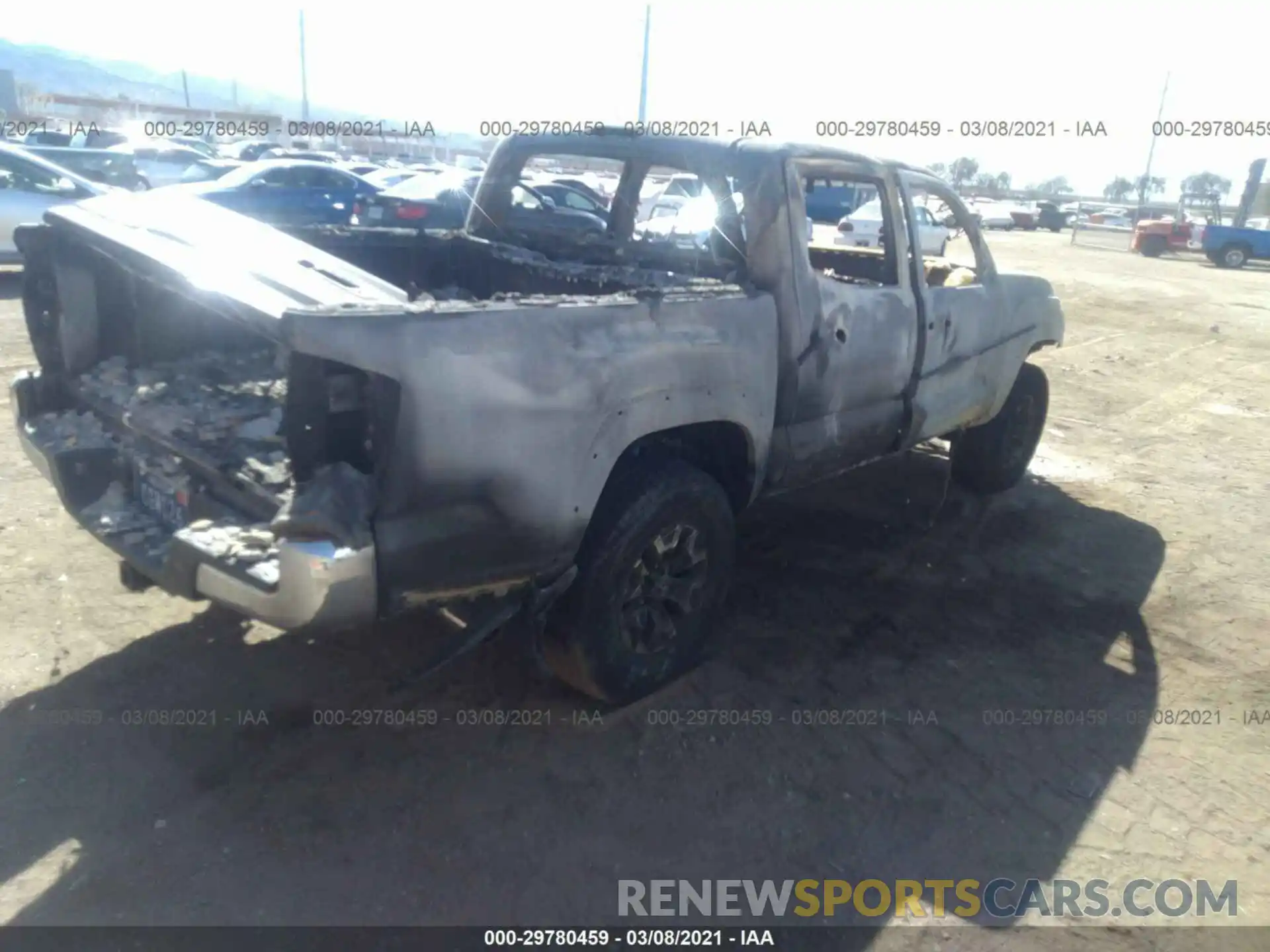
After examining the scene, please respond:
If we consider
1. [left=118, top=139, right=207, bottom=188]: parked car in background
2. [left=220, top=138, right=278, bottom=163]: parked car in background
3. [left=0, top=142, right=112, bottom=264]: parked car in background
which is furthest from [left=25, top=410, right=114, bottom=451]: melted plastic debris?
[left=220, top=138, right=278, bottom=163]: parked car in background

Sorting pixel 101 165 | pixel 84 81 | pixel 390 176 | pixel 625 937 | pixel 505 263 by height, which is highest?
pixel 84 81

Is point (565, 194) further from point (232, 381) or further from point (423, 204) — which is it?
point (232, 381)

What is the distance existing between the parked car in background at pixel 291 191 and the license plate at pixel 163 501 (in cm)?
1147

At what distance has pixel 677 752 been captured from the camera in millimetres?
3367

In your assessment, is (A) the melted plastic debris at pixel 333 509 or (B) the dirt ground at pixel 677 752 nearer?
(A) the melted plastic debris at pixel 333 509

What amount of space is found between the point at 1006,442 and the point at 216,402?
14.5ft

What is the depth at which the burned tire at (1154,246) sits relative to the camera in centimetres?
2969

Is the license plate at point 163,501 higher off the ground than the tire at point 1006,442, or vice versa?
the license plate at point 163,501

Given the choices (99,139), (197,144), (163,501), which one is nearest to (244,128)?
(197,144)

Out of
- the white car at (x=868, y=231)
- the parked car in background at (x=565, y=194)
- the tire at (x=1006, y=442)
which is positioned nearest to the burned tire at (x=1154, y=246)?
the white car at (x=868, y=231)

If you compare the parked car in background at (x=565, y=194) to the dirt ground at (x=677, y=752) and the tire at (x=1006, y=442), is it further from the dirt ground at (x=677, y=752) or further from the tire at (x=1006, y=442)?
the dirt ground at (x=677, y=752)

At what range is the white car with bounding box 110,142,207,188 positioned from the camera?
21.5 metres

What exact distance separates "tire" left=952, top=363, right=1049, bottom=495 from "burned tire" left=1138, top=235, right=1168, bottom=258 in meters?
27.4

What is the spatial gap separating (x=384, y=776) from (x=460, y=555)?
88 cm
